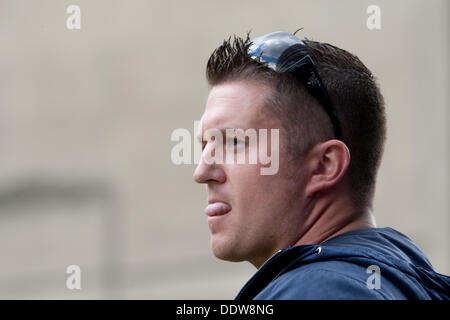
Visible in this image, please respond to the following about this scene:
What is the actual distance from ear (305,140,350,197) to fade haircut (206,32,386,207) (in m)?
0.03

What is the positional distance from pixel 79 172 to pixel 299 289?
8034mm

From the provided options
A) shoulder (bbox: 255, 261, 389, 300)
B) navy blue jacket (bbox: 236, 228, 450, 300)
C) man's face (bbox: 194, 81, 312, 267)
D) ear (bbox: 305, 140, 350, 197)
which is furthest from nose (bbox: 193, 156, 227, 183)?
shoulder (bbox: 255, 261, 389, 300)

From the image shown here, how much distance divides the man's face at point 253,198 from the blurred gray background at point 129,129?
707cm

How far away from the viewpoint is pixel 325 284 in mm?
1598

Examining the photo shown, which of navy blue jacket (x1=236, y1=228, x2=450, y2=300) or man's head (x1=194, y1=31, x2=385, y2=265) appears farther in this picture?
man's head (x1=194, y1=31, x2=385, y2=265)

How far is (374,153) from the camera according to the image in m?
2.19

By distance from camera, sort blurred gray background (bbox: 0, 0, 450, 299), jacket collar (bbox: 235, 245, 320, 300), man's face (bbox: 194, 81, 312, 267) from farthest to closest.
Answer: blurred gray background (bbox: 0, 0, 450, 299)
man's face (bbox: 194, 81, 312, 267)
jacket collar (bbox: 235, 245, 320, 300)

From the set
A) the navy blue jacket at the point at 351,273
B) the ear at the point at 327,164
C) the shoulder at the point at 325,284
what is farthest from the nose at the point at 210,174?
the shoulder at the point at 325,284

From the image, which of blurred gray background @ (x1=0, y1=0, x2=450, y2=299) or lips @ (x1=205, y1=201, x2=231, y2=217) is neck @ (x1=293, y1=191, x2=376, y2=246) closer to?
lips @ (x1=205, y1=201, x2=231, y2=217)

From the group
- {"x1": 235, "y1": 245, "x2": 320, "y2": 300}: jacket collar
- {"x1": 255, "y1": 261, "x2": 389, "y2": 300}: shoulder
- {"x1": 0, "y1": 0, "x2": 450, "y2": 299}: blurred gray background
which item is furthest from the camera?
{"x1": 0, "y1": 0, "x2": 450, "y2": 299}: blurred gray background

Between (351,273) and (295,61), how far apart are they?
753 mm

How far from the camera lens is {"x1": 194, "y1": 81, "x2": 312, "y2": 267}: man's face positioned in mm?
2055

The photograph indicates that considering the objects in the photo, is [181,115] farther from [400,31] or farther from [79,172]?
[400,31]
